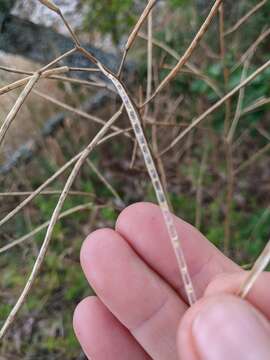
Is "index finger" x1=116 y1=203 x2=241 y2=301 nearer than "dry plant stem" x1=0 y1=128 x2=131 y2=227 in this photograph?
No

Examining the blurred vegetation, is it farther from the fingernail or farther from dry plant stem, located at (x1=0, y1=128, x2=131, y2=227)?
the fingernail

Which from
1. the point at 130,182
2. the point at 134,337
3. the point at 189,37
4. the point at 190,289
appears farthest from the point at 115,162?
the point at 190,289

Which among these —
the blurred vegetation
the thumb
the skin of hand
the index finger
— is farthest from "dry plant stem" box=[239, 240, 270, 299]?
the blurred vegetation

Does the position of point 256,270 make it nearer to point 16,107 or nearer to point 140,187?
point 16,107

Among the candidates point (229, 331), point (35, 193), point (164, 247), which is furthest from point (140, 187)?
point (229, 331)

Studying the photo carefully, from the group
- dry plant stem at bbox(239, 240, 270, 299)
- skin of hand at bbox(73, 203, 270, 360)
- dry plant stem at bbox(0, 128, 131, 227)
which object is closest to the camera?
dry plant stem at bbox(239, 240, 270, 299)

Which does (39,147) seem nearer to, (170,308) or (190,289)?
(170,308)

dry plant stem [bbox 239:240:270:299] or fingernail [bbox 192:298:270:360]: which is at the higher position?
dry plant stem [bbox 239:240:270:299]
